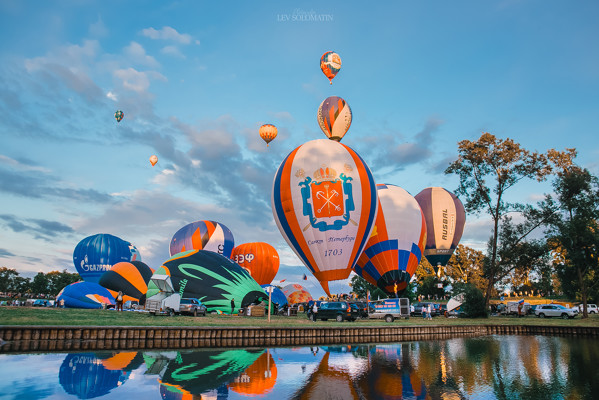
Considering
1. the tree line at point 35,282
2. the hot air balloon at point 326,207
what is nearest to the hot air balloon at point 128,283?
the hot air balloon at point 326,207

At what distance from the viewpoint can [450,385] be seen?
12461 millimetres

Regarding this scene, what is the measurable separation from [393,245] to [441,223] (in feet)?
42.7

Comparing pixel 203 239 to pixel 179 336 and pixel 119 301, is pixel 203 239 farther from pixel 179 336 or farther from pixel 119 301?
pixel 179 336

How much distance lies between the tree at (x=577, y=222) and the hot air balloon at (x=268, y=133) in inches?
1099

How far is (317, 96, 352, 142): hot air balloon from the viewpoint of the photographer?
38281 millimetres

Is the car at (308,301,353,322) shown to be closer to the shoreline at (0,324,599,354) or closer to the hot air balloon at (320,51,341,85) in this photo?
the shoreline at (0,324,599,354)

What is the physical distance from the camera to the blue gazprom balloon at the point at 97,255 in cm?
5478

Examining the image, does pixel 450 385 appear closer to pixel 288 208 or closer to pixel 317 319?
pixel 288 208

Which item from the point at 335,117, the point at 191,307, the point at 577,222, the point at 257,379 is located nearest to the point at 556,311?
the point at 577,222

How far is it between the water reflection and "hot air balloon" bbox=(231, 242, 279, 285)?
126 ft

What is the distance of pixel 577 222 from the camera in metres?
40.5

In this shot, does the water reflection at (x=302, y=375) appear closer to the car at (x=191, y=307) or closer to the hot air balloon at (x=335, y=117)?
the car at (x=191, y=307)

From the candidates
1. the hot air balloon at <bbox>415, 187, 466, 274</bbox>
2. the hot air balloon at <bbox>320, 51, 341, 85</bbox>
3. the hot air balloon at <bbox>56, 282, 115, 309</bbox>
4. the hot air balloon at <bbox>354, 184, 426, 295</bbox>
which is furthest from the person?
the hot air balloon at <bbox>415, 187, 466, 274</bbox>

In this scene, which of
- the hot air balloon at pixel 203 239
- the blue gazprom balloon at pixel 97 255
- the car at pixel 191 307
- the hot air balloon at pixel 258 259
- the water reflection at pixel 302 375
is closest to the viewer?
the water reflection at pixel 302 375
